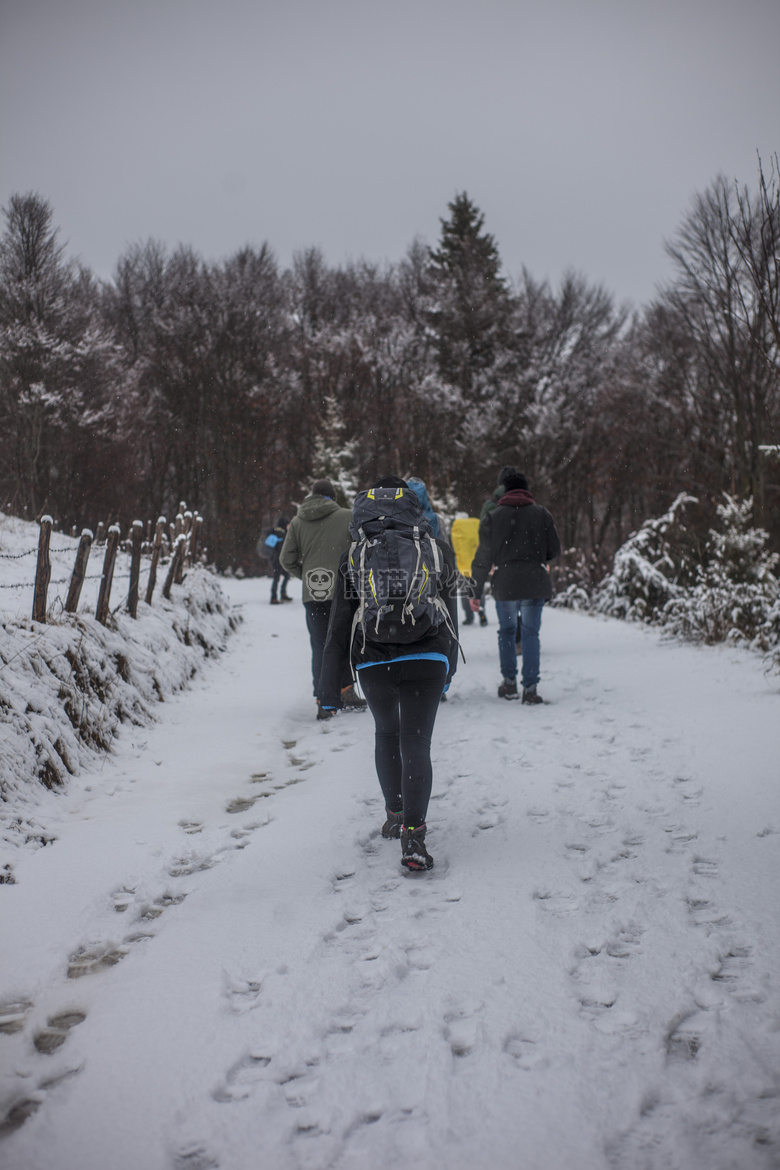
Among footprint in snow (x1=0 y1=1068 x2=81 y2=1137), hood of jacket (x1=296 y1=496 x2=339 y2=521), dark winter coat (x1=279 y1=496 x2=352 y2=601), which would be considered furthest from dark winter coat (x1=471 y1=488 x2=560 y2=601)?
footprint in snow (x1=0 y1=1068 x2=81 y2=1137)

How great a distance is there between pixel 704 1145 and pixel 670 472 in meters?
24.9

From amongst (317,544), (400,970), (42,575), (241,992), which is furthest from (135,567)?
(400,970)

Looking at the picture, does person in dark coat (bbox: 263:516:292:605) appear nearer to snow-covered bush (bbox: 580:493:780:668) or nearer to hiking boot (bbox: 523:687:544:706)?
snow-covered bush (bbox: 580:493:780:668)

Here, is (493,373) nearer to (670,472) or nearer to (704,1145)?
(670,472)

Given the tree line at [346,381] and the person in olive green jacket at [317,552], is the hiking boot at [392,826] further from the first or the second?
the tree line at [346,381]

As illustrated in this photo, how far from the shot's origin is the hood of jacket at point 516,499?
7.19 metres

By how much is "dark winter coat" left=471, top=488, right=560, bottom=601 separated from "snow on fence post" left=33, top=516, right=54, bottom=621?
151 inches

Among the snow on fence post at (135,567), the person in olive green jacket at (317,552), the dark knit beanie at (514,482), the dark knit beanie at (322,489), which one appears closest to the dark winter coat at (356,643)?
the person in olive green jacket at (317,552)

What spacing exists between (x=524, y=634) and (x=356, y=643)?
11.6 ft

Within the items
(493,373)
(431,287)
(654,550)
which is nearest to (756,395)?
(654,550)

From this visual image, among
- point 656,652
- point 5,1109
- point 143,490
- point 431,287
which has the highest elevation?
point 431,287

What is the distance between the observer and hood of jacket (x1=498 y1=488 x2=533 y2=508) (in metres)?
7.19

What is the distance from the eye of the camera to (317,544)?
258 inches

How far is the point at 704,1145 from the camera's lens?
6.18ft
